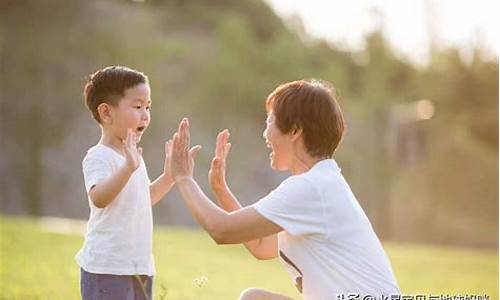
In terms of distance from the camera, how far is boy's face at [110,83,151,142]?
236 cm

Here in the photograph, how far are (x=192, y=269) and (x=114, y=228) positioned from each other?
10.1 feet

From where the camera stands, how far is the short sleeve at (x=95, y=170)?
226 centimetres

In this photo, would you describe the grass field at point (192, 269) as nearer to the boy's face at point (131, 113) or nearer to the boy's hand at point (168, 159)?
the boy's hand at point (168, 159)

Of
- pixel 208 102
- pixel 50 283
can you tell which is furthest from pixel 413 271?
pixel 208 102

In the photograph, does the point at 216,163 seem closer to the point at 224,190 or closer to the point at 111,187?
the point at 224,190

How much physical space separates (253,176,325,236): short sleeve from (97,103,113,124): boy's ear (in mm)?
485

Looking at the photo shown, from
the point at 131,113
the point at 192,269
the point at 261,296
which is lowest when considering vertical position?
the point at 192,269

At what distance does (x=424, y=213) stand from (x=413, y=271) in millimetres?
5741

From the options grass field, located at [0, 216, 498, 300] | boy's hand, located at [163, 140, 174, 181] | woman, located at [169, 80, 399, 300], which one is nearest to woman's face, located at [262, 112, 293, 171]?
woman, located at [169, 80, 399, 300]

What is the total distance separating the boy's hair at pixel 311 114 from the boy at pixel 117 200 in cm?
36

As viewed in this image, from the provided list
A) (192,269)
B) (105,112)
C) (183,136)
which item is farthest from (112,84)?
(192,269)

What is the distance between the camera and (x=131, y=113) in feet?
7.73

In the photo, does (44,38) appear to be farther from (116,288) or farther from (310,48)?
(116,288)

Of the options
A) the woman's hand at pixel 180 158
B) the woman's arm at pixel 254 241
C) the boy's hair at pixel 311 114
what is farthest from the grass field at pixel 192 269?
the boy's hair at pixel 311 114
